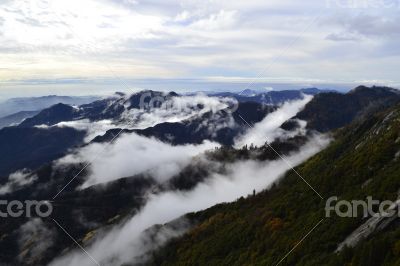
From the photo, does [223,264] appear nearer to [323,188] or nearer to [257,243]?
[257,243]

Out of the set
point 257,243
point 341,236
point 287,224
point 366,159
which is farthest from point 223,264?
point 341,236

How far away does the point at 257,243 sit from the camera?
188 m

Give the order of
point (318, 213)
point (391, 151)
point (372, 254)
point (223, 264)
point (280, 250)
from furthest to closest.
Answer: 1. point (223, 264)
2. point (391, 151)
3. point (318, 213)
4. point (280, 250)
5. point (372, 254)

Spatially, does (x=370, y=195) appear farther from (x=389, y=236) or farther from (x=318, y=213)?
(x=389, y=236)

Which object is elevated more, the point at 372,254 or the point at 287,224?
the point at 372,254

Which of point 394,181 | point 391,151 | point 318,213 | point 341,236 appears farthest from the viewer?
point 391,151

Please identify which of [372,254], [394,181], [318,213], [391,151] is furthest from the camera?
[391,151]

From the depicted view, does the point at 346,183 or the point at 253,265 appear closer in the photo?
the point at 253,265

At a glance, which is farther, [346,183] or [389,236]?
[346,183]

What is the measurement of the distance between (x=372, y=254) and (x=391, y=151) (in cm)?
9718

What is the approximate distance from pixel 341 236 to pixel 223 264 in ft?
269

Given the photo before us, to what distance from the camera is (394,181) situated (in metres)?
134

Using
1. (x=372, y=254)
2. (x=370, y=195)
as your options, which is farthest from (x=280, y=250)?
(x=372, y=254)

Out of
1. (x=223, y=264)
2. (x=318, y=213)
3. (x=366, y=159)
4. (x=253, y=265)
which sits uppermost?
(x=366, y=159)
